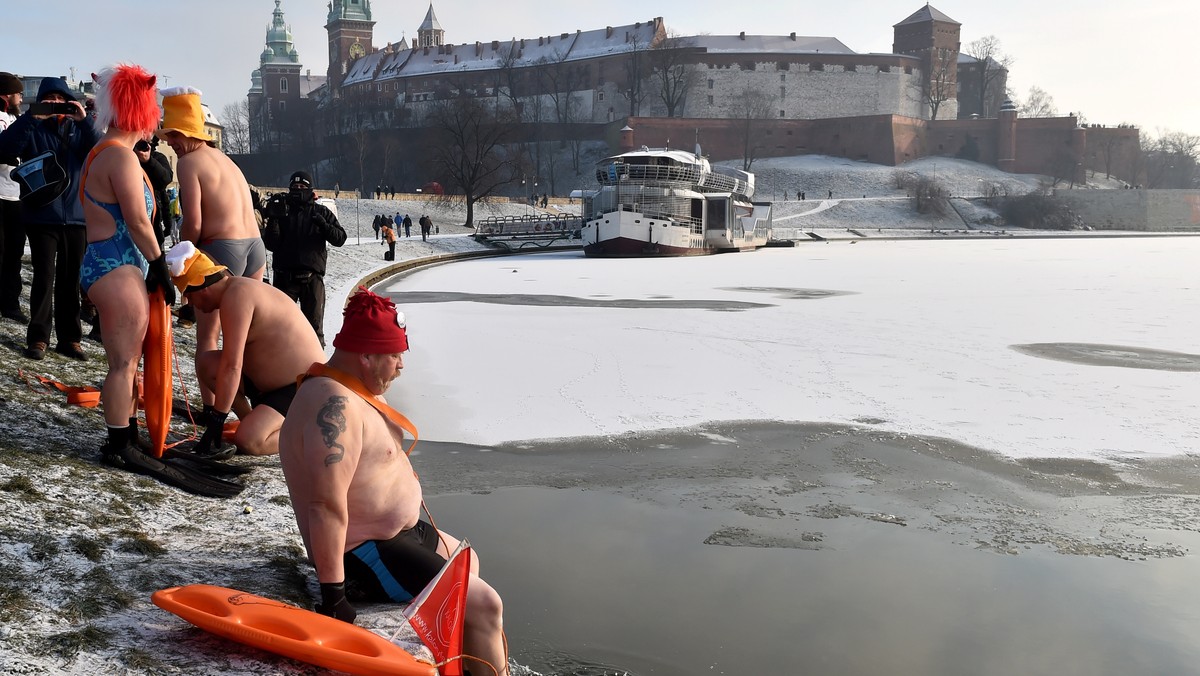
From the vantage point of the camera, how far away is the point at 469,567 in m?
2.94

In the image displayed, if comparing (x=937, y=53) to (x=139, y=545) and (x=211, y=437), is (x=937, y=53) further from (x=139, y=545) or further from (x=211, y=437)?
(x=139, y=545)

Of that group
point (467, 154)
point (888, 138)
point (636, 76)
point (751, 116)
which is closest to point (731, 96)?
point (751, 116)

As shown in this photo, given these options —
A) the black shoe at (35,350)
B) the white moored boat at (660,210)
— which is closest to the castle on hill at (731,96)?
the white moored boat at (660,210)

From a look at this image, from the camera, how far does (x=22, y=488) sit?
3.89m

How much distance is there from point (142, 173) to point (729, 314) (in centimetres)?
1038

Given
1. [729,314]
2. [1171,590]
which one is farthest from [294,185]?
[729,314]

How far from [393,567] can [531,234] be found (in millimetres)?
41022

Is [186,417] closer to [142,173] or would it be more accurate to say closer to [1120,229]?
[142,173]

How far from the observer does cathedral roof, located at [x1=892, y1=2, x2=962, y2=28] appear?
9474 centimetres

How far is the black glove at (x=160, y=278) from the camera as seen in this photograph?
4.52 metres

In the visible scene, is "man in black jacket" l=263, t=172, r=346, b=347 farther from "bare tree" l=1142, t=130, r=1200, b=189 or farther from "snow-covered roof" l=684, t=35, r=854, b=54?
"bare tree" l=1142, t=130, r=1200, b=189

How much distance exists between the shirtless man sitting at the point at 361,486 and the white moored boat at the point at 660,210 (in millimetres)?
33645

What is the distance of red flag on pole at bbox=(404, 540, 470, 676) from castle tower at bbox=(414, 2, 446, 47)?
116 metres

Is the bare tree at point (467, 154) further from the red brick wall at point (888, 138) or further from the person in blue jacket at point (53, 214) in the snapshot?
the person in blue jacket at point (53, 214)
